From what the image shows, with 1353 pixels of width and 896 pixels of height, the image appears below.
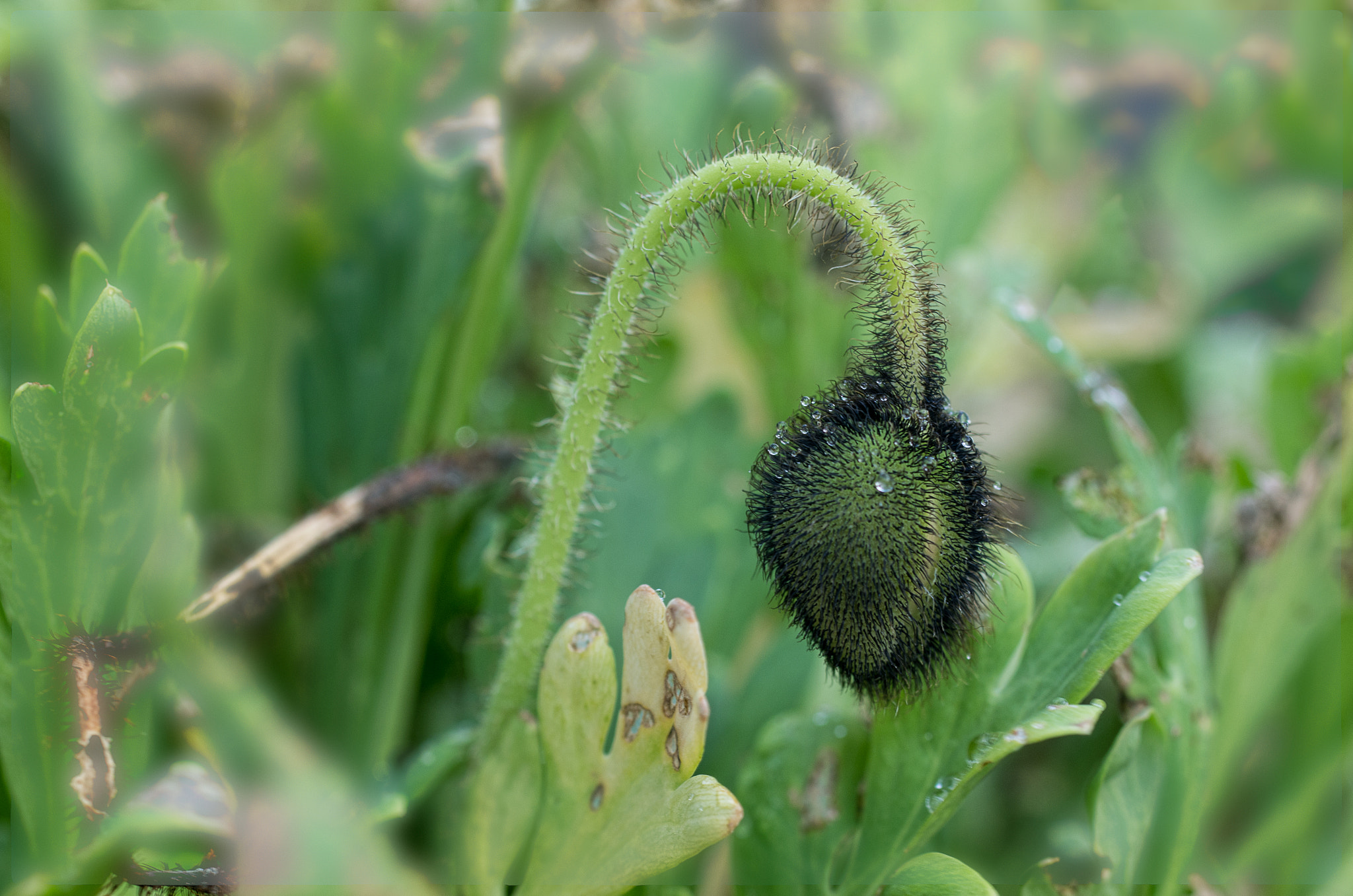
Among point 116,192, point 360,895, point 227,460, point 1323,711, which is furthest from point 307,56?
point 1323,711

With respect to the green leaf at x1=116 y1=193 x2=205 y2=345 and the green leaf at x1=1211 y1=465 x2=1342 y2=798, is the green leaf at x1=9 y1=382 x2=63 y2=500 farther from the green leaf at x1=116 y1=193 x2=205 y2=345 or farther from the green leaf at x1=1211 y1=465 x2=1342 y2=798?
the green leaf at x1=1211 y1=465 x2=1342 y2=798

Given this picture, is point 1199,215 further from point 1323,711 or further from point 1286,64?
point 1323,711

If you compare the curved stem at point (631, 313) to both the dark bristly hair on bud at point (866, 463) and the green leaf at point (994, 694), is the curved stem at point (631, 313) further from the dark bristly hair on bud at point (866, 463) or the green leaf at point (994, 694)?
the green leaf at point (994, 694)

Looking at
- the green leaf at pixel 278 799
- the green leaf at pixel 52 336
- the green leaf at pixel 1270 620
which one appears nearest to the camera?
the green leaf at pixel 278 799

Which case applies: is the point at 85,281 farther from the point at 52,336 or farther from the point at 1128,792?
the point at 1128,792

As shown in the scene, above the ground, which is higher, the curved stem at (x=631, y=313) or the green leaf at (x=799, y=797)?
the curved stem at (x=631, y=313)

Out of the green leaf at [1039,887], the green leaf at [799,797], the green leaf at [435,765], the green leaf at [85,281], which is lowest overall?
the green leaf at [1039,887]

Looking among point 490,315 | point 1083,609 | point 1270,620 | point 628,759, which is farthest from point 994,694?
point 490,315

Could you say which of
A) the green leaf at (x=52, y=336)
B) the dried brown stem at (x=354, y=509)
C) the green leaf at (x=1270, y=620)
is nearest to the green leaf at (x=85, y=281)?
the green leaf at (x=52, y=336)
